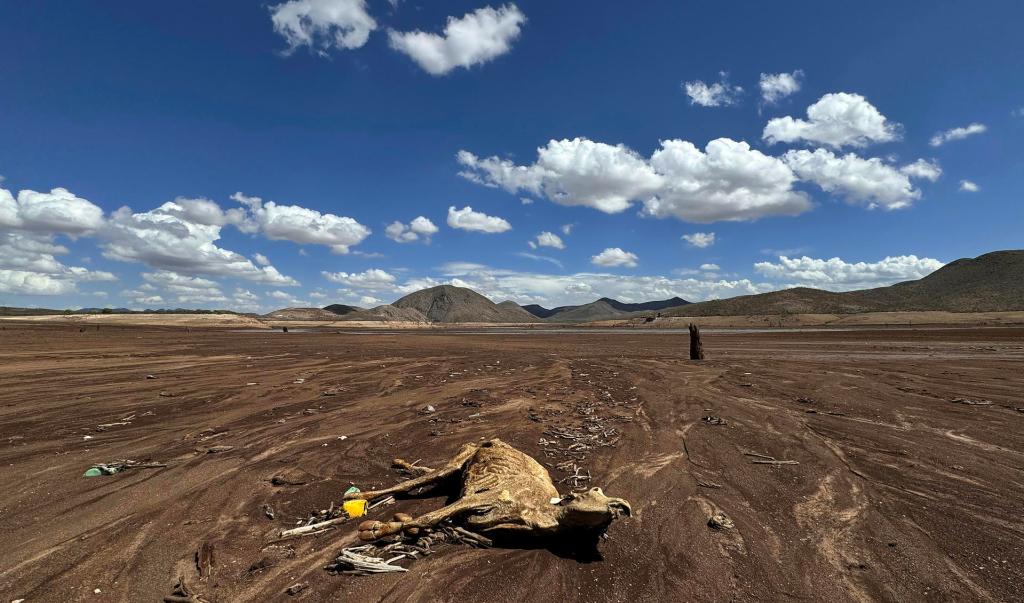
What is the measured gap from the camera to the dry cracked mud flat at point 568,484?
4445mm

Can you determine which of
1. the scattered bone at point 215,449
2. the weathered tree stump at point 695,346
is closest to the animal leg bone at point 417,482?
the scattered bone at point 215,449

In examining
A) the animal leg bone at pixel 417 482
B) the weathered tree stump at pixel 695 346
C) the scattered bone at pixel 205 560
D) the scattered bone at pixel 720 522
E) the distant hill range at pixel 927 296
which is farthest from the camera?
the distant hill range at pixel 927 296

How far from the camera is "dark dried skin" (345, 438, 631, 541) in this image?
470 centimetres

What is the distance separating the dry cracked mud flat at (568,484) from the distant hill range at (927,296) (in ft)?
437

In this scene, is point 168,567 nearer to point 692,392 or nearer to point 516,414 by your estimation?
point 516,414

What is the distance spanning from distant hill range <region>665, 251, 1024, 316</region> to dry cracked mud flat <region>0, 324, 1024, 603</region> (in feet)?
437

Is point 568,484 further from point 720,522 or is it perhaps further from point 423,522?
point 423,522

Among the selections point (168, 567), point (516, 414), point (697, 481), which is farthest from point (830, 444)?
point (168, 567)

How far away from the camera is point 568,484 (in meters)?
7.01

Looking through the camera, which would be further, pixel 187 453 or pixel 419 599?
pixel 187 453

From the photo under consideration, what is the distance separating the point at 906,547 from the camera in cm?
501

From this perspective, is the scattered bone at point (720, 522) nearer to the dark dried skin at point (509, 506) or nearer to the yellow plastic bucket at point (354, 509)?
the dark dried skin at point (509, 506)

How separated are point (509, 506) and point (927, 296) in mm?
184799

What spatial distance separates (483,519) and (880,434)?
998 cm
